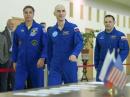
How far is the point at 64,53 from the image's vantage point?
5.39 metres

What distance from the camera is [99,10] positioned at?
55.6 feet

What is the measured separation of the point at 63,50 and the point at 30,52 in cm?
52

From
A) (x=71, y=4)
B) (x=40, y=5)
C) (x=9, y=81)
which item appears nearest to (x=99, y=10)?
(x=71, y=4)

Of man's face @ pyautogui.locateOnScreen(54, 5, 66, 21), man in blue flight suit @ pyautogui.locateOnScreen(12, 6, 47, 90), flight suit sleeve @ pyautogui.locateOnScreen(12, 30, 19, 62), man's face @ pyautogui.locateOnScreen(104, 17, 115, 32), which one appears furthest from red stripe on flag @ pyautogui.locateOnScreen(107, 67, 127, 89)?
man's face @ pyautogui.locateOnScreen(104, 17, 115, 32)

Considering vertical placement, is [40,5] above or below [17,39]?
above

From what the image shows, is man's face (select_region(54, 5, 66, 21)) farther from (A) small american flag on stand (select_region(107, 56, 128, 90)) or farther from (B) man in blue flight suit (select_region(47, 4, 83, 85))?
(A) small american flag on stand (select_region(107, 56, 128, 90))

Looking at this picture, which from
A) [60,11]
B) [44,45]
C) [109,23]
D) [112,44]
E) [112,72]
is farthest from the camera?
[112,44]

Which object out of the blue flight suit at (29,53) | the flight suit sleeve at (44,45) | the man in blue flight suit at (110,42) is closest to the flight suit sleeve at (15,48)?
the blue flight suit at (29,53)

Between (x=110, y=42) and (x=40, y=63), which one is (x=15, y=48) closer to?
(x=40, y=63)

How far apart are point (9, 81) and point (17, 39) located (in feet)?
10.8

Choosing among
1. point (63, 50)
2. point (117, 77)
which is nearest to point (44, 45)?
point (63, 50)

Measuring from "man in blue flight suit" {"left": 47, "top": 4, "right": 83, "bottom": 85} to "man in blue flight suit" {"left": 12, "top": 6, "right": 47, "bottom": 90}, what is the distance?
8.7 inches

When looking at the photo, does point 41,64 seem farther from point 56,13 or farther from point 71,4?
point 71,4

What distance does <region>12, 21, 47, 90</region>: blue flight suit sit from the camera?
18.1ft
